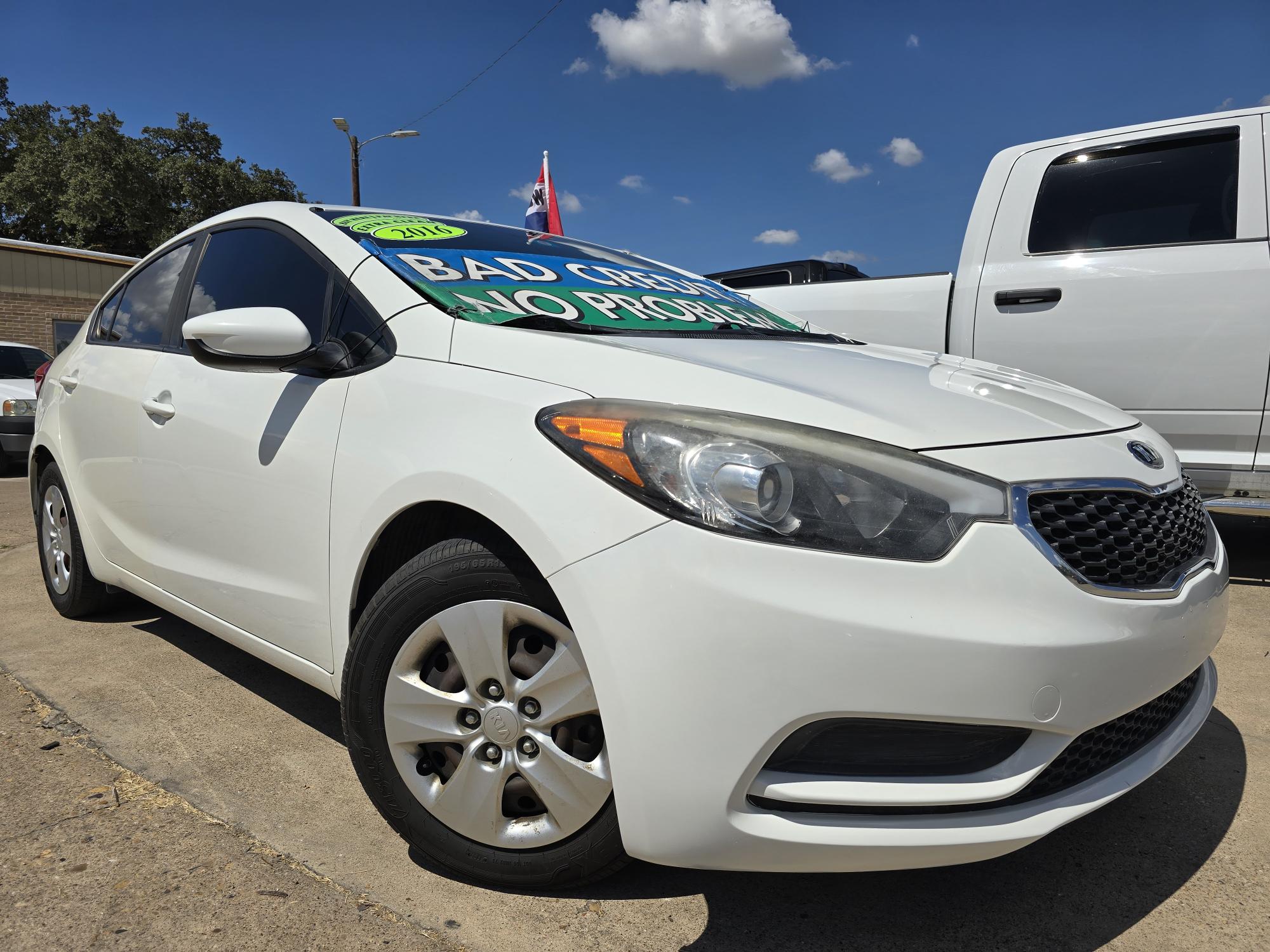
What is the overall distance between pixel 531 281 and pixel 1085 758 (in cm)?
161

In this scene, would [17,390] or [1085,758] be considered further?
Answer: [17,390]

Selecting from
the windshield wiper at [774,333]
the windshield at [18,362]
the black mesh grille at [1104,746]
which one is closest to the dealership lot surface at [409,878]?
the black mesh grille at [1104,746]

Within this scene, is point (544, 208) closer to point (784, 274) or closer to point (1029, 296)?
point (784, 274)

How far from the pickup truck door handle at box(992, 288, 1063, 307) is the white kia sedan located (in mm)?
1963

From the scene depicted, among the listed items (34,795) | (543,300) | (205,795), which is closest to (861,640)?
(543,300)

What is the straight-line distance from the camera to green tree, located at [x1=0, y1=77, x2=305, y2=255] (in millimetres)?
30328

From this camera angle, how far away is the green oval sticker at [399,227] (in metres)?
2.37

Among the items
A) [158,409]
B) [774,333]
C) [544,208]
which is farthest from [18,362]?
[774,333]

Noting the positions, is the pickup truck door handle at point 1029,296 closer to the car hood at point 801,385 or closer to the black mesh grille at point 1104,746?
the car hood at point 801,385

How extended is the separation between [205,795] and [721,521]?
1566 millimetres

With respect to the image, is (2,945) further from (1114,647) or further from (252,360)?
(1114,647)

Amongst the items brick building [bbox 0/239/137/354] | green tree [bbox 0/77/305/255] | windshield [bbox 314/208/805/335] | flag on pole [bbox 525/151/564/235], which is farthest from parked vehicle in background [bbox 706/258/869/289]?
green tree [bbox 0/77/305/255]

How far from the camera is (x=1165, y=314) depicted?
147 inches

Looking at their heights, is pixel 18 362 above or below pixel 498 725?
above
